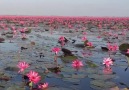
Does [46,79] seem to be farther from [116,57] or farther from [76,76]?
[116,57]

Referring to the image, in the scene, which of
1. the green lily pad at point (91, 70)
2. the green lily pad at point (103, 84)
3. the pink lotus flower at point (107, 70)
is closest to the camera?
the green lily pad at point (103, 84)

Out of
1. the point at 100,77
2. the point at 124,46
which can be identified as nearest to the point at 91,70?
the point at 100,77

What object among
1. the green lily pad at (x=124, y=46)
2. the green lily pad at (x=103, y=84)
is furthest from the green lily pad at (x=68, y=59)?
the green lily pad at (x=103, y=84)

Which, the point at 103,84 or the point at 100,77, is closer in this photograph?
the point at 103,84

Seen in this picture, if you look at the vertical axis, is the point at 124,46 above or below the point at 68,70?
above

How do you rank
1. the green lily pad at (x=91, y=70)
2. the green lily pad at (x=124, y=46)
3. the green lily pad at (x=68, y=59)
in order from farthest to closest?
1. the green lily pad at (x=124, y=46)
2. the green lily pad at (x=68, y=59)
3. the green lily pad at (x=91, y=70)

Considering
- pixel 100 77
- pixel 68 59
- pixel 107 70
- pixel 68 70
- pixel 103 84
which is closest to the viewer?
pixel 103 84

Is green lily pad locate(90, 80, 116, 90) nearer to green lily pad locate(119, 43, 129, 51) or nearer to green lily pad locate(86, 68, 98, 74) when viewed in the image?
green lily pad locate(86, 68, 98, 74)

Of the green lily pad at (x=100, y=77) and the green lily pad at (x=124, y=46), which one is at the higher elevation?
the green lily pad at (x=124, y=46)

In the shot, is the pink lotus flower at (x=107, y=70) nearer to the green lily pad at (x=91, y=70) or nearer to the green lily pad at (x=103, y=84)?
the green lily pad at (x=91, y=70)

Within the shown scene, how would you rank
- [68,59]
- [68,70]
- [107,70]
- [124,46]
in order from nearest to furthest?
1. [68,70]
2. [107,70]
3. [68,59]
4. [124,46]

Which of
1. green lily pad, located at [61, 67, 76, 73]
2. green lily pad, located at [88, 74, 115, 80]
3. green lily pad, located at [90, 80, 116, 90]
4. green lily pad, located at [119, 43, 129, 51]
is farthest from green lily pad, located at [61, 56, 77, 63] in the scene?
green lily pad, located at [90, 80, 116, 90]

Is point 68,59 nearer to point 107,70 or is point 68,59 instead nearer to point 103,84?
point 107,70

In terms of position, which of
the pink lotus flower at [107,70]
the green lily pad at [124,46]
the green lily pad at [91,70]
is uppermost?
the green lily pad at [124,46]
